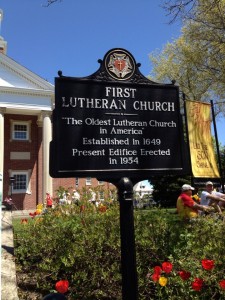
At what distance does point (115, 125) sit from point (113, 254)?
6.81 feet

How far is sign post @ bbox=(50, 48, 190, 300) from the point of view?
3.35 meters

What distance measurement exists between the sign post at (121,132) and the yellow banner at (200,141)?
7.46 metres

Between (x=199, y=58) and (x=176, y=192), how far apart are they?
8915 mm

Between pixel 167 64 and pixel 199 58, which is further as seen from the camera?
pixel 167 64

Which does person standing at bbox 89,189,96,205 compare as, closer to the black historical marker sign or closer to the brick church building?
the black historical marker sign

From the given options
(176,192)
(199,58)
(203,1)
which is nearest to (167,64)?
(199,58)

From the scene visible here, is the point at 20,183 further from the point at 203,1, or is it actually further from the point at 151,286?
the point at 151,286

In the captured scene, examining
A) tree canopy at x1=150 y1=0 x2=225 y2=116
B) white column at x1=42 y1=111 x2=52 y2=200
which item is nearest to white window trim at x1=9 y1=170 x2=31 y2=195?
white column at x1=42 y1=111 x2=52 y2=200

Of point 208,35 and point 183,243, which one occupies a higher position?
point 208,35

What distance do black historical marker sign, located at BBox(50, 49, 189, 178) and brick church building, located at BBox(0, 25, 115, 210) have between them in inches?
1044

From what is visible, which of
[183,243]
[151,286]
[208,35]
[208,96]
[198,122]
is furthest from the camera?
[208,96]

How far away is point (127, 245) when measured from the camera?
3.32 metres

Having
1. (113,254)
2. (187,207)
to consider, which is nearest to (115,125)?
(113,254)

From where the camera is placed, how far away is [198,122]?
38.2 ft
